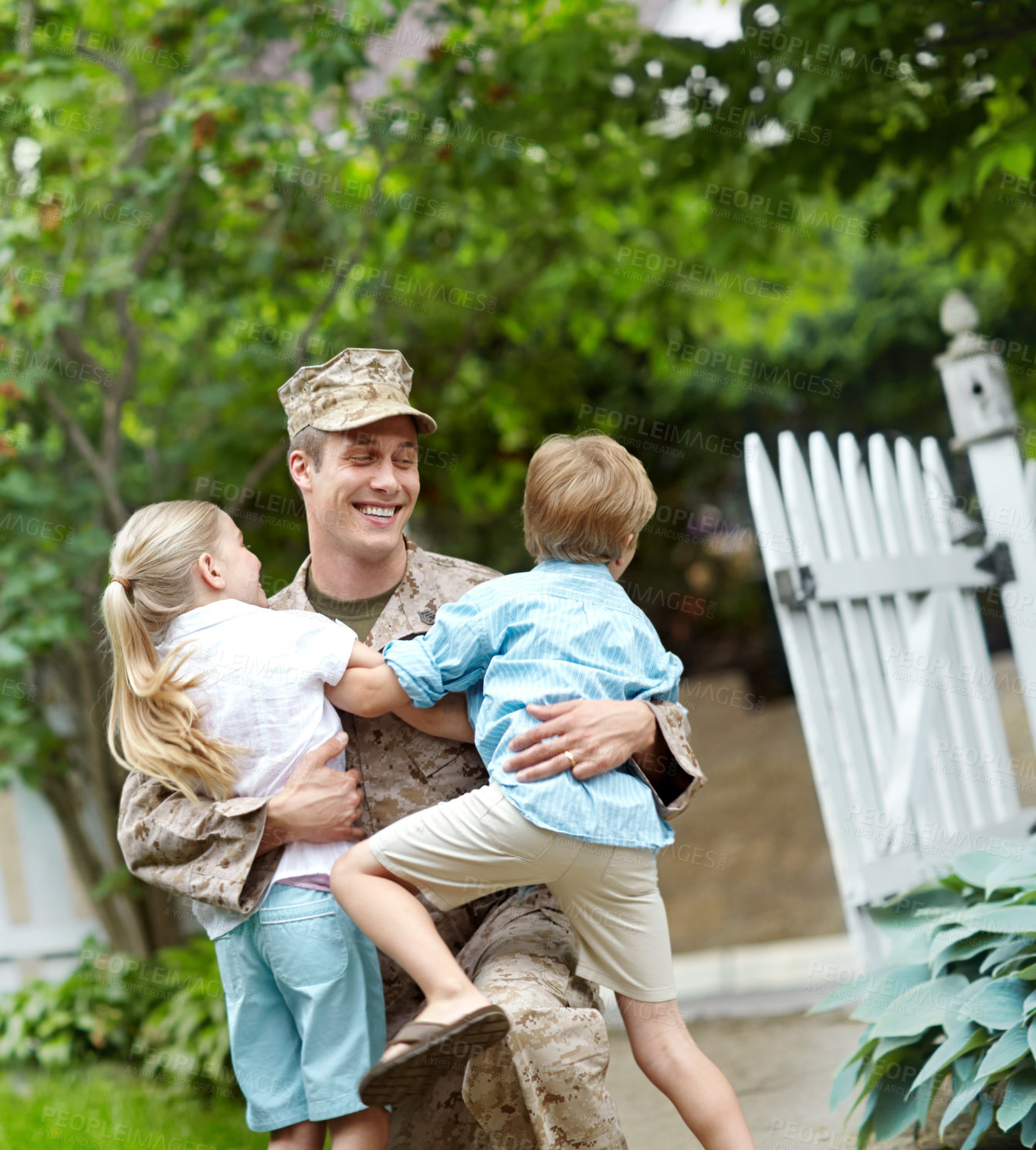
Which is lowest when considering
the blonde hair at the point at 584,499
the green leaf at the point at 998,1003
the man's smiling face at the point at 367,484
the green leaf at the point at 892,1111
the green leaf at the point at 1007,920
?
the green leaf at the point at 892,1111

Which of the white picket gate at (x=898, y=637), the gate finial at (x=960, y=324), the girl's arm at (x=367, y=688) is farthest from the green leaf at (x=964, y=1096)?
the gate finial at (x=960, y=324)

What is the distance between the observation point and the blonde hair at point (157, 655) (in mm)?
2230

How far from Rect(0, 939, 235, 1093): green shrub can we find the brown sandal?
261cm

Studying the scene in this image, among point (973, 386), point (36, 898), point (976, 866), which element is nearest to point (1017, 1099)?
point (976, 866)

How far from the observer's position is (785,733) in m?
11.3

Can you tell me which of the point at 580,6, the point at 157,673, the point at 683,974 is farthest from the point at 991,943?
the point at 580,6

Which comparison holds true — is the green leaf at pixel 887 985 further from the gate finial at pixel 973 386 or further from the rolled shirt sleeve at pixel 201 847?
the gate finial at pixel 973 386

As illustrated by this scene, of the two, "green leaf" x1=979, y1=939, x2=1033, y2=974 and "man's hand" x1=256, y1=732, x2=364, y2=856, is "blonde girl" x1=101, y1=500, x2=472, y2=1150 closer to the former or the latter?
"man's hand" x1=256, y1=732, x2=364, y2=856

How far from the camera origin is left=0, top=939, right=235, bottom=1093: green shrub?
4.40 meters

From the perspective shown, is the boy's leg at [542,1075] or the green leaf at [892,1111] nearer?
the boy's leg at [542,1075]

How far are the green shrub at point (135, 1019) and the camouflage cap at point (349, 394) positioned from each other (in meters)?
2.73

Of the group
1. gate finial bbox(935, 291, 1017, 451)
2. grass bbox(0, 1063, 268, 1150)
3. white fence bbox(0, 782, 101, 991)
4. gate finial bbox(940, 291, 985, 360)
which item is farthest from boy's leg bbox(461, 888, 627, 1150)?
white fence bbox(0, 782, 101, 991)

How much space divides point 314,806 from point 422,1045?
0.53m

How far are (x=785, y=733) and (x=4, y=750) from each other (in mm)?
7939
